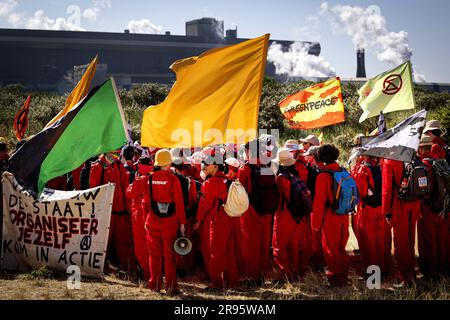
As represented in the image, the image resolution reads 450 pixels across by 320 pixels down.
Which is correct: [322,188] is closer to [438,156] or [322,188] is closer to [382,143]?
[382,143]

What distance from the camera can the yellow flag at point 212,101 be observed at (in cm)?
845

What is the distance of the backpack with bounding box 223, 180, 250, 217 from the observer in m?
7.90

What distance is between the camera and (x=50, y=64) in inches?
2972

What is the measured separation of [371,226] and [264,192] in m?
1.66

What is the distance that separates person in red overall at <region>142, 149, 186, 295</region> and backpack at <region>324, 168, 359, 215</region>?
1945mm

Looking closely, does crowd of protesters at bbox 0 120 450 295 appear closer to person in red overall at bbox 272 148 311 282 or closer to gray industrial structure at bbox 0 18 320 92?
person in red overall at bbox 272 148 311 282

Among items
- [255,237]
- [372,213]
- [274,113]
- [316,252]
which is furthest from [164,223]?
[274,113]

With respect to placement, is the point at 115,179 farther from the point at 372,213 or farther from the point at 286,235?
the point at 372,213

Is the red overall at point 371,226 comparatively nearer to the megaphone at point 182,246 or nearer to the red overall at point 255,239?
the red overall at point 255,239

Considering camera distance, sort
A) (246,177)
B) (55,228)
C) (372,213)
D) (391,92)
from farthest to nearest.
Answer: (391,92) → (55,228) → (372,213) → (246,177)

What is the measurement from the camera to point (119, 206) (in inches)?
372

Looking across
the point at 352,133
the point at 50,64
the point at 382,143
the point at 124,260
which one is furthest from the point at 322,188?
the point at 50,64
